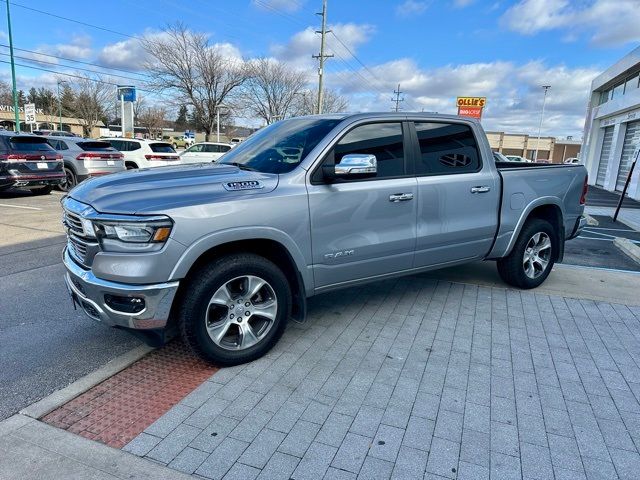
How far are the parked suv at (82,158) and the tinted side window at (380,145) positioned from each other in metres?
→ 12.3

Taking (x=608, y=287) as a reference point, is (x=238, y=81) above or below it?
above

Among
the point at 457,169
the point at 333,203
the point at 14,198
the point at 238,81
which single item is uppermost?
the point at 238,81

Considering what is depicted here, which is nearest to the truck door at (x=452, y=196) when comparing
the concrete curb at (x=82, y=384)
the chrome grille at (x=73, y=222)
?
the concrete curb at (x=82, y=384)

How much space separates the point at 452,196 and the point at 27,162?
1183 centimetres

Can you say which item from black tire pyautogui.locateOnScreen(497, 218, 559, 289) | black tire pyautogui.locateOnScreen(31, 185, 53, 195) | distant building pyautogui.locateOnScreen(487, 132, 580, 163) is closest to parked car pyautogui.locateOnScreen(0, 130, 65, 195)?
black tire pyautogui.locateOnScreen(31, 185, 53, 195)

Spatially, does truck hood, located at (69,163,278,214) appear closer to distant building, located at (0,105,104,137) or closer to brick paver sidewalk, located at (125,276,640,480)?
brick paver sidewalk, located at (125,276,640,480)

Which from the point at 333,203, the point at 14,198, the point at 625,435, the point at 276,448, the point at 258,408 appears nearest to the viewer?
the point at 276,448

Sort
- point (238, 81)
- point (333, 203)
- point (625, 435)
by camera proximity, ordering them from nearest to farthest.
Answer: point (625, 435) → point (333, 203) → point (238, 81)

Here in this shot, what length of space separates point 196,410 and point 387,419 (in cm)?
120

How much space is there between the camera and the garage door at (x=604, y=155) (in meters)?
25.1

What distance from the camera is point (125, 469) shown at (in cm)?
231

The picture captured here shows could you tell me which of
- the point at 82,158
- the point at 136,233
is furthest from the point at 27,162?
the point at 136,233

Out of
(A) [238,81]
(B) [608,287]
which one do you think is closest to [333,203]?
(B) [608,287]

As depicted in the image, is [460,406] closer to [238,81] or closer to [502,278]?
[502,278]
